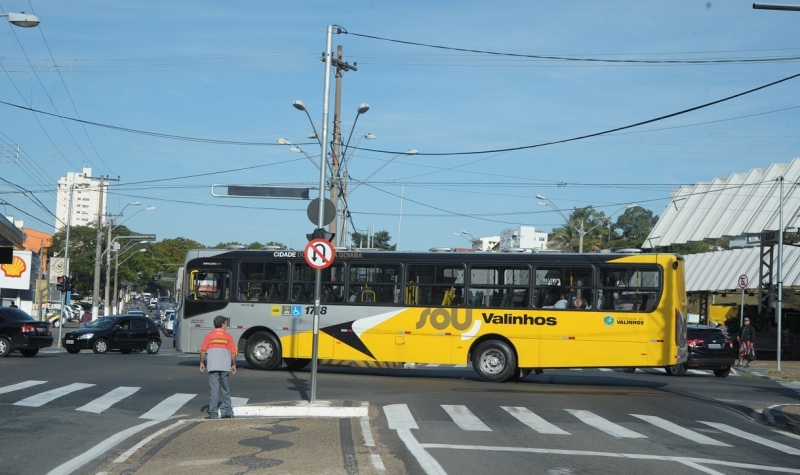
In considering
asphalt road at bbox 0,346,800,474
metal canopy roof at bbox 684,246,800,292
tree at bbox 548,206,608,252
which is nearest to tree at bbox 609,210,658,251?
tree at bbox 548,206,608,252

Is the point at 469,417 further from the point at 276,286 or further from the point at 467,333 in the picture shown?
the point at 276,286

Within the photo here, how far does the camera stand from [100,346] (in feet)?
115

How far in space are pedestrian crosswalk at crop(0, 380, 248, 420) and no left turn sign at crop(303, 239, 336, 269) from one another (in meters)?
2.76

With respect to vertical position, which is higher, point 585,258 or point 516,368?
point 585,258

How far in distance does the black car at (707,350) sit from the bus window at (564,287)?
794 centimetres

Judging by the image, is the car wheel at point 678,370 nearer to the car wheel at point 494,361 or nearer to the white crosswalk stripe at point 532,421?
the car wheel at point 494,361

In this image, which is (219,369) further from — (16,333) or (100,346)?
(100,346)

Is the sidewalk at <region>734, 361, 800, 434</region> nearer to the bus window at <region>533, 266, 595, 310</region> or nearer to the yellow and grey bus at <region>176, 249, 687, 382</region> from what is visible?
the yellow and grey bus at <region>176, 249, 687, 382</region>

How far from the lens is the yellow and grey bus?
21266 millimetres

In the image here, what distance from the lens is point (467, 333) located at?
22141mm

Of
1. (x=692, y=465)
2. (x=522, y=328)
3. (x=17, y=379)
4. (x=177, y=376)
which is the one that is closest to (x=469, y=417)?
(x=692, y=465)

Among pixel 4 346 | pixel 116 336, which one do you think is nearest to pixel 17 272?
pixel 116 336

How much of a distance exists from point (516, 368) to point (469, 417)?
288 inches

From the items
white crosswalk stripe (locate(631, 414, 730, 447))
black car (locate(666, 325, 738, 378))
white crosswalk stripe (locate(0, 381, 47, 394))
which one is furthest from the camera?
black car (locate(666, 325, 738, 378))
